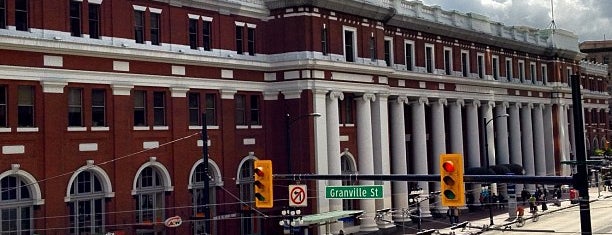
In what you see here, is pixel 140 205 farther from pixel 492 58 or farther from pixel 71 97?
pixel 492 58

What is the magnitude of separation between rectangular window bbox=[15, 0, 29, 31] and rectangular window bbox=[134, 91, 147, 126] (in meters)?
7.39

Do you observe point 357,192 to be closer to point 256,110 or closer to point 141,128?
point 141,128

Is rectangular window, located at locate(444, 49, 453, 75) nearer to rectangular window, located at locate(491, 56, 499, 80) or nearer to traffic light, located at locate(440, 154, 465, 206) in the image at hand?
rectangular window, located at locate(491, 56, 499, 80)

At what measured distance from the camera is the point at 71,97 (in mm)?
39219

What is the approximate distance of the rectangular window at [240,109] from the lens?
49125 millimetres

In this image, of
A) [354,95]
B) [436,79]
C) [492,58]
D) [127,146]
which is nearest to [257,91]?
[354,95]

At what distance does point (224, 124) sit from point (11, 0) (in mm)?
15364

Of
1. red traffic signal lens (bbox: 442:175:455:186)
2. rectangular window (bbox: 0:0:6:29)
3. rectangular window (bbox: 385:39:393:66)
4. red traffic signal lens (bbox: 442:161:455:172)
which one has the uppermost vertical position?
rectangular window (bbox: 385:39:393:66)

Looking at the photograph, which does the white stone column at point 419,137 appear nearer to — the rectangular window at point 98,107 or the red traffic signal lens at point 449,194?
the rectangular window at point 98,107

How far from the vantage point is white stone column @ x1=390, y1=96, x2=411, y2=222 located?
59.7 meters

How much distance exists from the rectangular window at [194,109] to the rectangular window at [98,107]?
6.37 meters

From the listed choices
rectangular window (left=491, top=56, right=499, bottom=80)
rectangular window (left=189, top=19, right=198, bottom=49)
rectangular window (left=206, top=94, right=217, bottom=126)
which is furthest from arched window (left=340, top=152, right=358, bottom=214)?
rectangular window (left=491, top=56, right=499, bottom=80)

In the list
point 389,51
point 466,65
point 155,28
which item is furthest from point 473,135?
point 155,28

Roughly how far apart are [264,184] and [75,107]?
1959 cm
